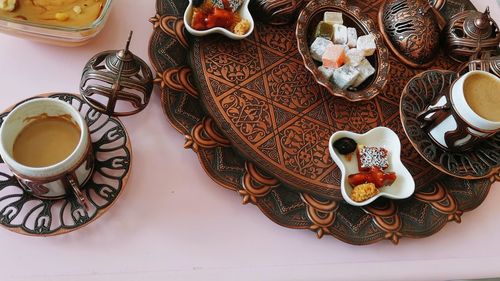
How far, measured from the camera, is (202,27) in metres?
0.92

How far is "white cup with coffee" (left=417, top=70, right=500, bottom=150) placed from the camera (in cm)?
83

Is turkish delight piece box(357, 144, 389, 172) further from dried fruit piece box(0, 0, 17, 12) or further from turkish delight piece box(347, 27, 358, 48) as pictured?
dried fruit piece box(0, 0, 17, 12)

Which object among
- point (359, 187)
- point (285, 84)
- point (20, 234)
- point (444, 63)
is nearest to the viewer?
point (20, 234)

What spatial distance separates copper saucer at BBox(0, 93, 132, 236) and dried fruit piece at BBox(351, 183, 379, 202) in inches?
16.6

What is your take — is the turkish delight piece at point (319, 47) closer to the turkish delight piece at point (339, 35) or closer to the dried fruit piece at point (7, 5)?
the turkish delight piece at point (339, 35)

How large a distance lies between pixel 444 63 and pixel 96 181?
831mm

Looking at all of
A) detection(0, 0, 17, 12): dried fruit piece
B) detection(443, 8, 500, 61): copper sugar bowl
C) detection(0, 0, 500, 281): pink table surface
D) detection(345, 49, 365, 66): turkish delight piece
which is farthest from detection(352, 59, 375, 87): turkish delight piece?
detection(0, 0, 17, 12): dried fruit piece

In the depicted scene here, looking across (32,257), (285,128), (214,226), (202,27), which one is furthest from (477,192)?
(32,257)

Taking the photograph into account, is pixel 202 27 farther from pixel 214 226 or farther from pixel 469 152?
pixel 469 152

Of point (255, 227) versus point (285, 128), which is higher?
point (285, 128)

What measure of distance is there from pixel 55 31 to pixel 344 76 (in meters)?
0.58

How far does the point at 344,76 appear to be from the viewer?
0.92 meters

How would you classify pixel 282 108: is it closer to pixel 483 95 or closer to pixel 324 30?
pixel 324 30

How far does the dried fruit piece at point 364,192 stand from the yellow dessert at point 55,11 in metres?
0.63
